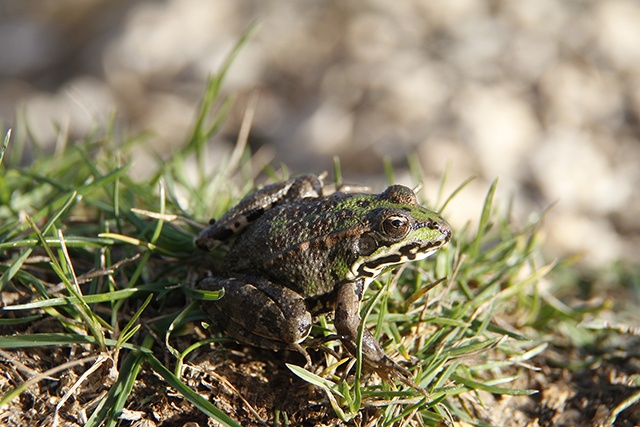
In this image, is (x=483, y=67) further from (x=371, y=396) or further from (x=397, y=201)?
(x=371, y=396)

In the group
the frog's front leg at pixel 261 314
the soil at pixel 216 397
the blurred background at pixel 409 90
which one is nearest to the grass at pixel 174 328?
the soil at pixel 216 397

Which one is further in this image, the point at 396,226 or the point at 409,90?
the point at 409,90

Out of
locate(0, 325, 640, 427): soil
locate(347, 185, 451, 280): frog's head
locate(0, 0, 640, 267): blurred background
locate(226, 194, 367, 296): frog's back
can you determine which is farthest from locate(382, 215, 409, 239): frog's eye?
locate(0, 0, 640, 267): blurred background

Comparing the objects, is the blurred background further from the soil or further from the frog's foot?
the frog's foot

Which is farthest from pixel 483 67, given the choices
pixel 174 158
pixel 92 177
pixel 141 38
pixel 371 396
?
pixel 371 396

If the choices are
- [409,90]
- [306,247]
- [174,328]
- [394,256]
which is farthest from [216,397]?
[409,90]

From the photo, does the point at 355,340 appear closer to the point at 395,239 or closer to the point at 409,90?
the point at 395,239
